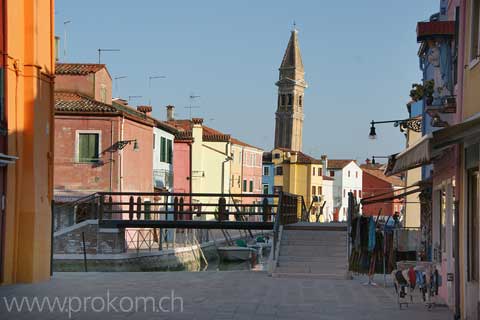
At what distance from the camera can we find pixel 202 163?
7156cm

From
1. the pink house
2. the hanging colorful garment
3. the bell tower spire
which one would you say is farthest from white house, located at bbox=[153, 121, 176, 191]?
the bell tower spire

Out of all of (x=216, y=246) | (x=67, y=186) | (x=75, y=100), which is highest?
(x=75, y=100)

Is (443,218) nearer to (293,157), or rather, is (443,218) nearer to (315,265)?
(315,265)

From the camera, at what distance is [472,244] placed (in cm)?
1314

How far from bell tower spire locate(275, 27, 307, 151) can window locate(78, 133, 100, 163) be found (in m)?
129

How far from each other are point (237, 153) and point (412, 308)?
6981cm

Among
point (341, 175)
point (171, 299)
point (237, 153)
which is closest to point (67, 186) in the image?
point (171, 299)

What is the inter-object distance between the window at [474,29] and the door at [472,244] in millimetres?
1740

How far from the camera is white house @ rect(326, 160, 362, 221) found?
399 ft

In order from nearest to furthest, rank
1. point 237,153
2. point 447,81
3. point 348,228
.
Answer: point 447,81, point 348,228, point 237,153

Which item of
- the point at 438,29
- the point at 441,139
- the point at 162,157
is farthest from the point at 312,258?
the point at 162,157

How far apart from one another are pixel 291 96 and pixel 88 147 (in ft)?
451

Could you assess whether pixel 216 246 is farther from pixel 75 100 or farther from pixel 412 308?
pixel 412 308

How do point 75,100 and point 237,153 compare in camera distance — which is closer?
point 75,100
